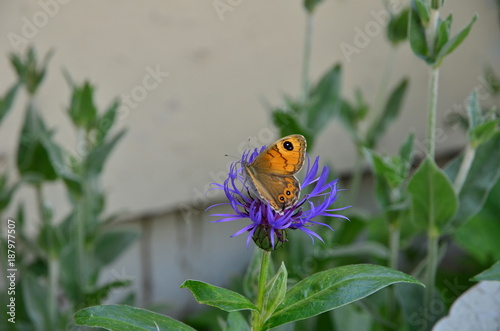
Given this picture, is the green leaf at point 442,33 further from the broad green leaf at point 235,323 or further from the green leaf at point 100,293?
the green leaf at point 100,293

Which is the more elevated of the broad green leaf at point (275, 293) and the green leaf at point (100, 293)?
the green leaf at point (100, 293)

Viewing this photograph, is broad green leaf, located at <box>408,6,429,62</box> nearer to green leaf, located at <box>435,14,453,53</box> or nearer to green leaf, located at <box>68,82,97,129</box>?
green leaf, located at <box>435,14,453,53</box>

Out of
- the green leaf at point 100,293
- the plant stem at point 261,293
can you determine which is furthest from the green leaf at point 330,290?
the green leaf at point 100,293

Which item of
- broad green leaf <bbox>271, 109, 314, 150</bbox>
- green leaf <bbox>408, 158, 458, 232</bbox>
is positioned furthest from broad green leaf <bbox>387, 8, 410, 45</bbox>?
green leaf <bbox>408, 158, 458, 232</bbox>

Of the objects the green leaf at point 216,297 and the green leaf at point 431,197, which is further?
the green leaf at point 431,197

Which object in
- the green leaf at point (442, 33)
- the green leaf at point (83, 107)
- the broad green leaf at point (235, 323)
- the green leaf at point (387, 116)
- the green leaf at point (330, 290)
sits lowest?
the broad green leaf at point (235, 323)

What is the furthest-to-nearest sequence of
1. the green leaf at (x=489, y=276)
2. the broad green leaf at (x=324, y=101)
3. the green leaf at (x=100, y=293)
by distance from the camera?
the broad green leaf at (x=324, y=101) < the green leaf at (x=100, y=293) < the green leaf at (x=489, y=276)
